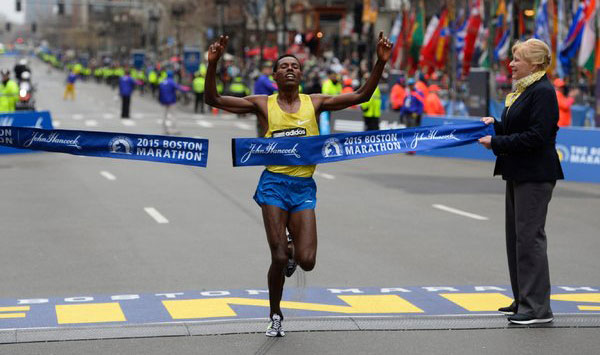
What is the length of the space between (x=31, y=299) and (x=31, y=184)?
36.3ft

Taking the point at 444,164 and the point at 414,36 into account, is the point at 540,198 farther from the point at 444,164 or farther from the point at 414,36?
the point at 414,36

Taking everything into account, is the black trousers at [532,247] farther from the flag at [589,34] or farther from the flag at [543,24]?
the flag at [543,24]

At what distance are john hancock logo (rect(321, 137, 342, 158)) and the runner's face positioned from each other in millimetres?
530

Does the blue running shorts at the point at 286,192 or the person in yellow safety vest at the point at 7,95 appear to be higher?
the blue running shorts at the point at 286,192

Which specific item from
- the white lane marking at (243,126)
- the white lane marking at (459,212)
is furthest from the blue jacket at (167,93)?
the white lane marking at (459,212)

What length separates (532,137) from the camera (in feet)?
26.3

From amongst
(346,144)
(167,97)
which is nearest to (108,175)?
(167,97)

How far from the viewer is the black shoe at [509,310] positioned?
846 centimetres

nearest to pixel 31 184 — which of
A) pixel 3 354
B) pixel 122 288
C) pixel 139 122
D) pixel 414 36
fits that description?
pixel 122 288

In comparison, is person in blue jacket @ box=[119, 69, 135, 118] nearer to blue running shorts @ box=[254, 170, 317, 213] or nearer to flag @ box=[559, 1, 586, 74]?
flag @ box=[559, 1, 586, 74]

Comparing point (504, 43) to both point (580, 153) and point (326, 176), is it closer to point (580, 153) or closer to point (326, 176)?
point (580, 153)

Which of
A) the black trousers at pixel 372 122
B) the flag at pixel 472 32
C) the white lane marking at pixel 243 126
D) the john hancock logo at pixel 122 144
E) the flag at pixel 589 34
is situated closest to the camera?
the john hancock logo at pixel 122 144

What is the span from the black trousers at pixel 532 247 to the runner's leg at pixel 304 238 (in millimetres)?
1480

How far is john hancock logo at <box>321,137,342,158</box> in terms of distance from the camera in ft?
26.8
